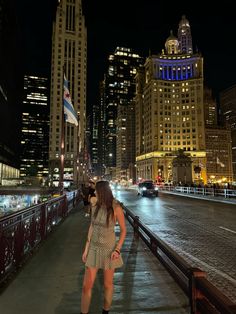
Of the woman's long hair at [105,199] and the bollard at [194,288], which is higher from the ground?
the woman's long hair at [105,199]

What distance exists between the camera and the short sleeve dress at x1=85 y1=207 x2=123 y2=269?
4.11 metres

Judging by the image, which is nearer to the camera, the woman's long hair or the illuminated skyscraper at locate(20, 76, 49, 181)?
the woman's long hair

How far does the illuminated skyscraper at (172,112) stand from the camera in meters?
146

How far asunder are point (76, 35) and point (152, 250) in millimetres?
134815

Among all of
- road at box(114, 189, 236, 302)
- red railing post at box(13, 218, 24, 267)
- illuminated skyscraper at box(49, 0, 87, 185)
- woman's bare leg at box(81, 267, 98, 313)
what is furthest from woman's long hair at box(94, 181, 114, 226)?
illuminated skyscraper at box(49, 0, 87, 185)

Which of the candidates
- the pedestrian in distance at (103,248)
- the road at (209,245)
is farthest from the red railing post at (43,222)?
the pedestrian in distance at (103,248)

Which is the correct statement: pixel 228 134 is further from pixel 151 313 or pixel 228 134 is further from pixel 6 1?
pixel 151 313

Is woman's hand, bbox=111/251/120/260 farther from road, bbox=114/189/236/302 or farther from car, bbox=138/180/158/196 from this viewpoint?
car, bbox=138/180/158/196

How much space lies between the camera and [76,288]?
570 centimetres

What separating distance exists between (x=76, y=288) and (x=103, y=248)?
6.77 feet

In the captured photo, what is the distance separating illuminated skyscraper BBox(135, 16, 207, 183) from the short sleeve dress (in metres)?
139

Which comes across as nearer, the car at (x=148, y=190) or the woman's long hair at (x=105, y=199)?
the woman's long hair at (x=105, y=199)

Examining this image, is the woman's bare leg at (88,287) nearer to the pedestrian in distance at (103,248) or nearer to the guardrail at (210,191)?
the pedestrian in distance at (103,248)

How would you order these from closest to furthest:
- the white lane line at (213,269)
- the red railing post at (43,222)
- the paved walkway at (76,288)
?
the paved walkway at (76,288), the white lane line at (213,269), the red railing post at (43,222)
